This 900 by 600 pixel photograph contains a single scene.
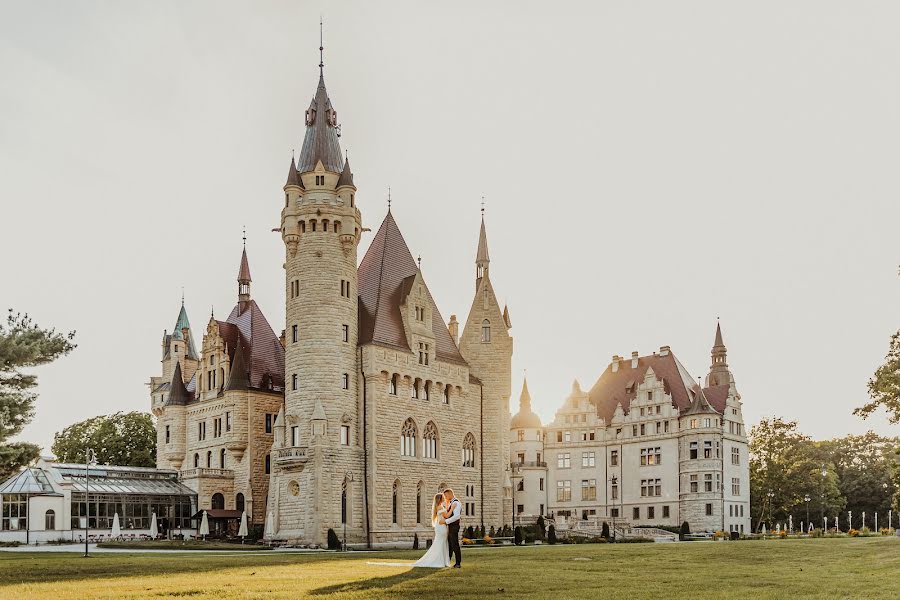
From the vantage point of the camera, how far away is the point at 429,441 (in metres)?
63.0

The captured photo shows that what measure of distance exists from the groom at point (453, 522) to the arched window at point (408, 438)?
37.1m

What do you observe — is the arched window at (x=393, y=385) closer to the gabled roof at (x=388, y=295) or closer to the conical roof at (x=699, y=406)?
the gabled roof at (x=388, y=295)

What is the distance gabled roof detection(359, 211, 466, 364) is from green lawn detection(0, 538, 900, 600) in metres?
31.5

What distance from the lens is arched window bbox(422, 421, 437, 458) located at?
62.4 metres

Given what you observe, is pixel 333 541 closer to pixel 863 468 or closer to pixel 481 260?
pixel 481 260

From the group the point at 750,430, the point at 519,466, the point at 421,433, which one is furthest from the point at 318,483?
the point at 750,430

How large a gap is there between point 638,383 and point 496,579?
214 feet

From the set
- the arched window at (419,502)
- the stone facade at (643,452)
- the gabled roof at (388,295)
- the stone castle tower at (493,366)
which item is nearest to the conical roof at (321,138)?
the gabled roof at (388,295)

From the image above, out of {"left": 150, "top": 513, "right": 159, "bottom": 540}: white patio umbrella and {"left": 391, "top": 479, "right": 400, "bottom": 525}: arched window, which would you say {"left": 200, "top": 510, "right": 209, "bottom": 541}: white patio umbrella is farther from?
{"left": 391, "top": 479, "right": 400, "bottom": 525}: arched window

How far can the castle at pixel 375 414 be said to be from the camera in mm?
56281

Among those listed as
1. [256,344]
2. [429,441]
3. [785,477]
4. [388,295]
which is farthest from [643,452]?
[256,344]

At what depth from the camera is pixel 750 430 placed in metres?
96.6

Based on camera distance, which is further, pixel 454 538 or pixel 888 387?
pixel 888 387

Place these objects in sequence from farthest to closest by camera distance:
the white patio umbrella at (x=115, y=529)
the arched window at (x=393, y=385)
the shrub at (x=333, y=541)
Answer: the arched window at (x=393, y=385), the white patio umbrella at (x=115, y=529), the shrub at (x=333, y=541)
